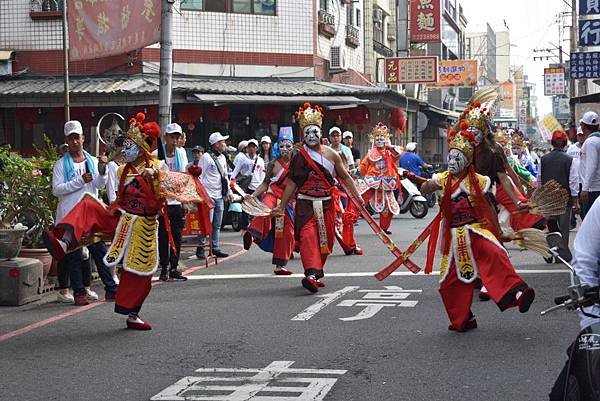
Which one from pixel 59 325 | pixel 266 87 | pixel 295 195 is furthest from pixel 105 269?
pixel 266 87

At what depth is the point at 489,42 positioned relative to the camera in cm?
10350

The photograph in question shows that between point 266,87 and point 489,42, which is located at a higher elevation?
point 489,42

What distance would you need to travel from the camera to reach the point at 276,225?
1216 cm

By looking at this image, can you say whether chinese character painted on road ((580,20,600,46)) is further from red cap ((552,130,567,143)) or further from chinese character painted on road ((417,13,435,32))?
chinese character painted on road ((417,13,435,32))

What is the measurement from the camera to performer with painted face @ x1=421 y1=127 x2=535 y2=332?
800 cm

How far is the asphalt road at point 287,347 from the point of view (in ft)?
20.8

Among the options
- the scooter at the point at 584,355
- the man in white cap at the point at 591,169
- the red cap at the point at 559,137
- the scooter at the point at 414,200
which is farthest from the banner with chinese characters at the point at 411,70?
the scooter at the point at 584,355

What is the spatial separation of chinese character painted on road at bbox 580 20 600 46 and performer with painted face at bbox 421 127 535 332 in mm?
15492

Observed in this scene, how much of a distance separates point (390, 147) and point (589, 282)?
13320 millimetres

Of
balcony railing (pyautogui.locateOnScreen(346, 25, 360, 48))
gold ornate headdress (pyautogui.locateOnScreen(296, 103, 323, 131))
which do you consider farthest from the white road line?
balcony railing (pyautogui.locateOnScreen(346, 25, 360, 48))

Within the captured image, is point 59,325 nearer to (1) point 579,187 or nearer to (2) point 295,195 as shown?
(2) point 295,195

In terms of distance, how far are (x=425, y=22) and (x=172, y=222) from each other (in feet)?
95.7

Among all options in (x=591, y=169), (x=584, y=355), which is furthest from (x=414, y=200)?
(x=584, y=355)

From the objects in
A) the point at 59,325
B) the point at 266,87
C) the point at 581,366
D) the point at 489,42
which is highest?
the point at 489,42
